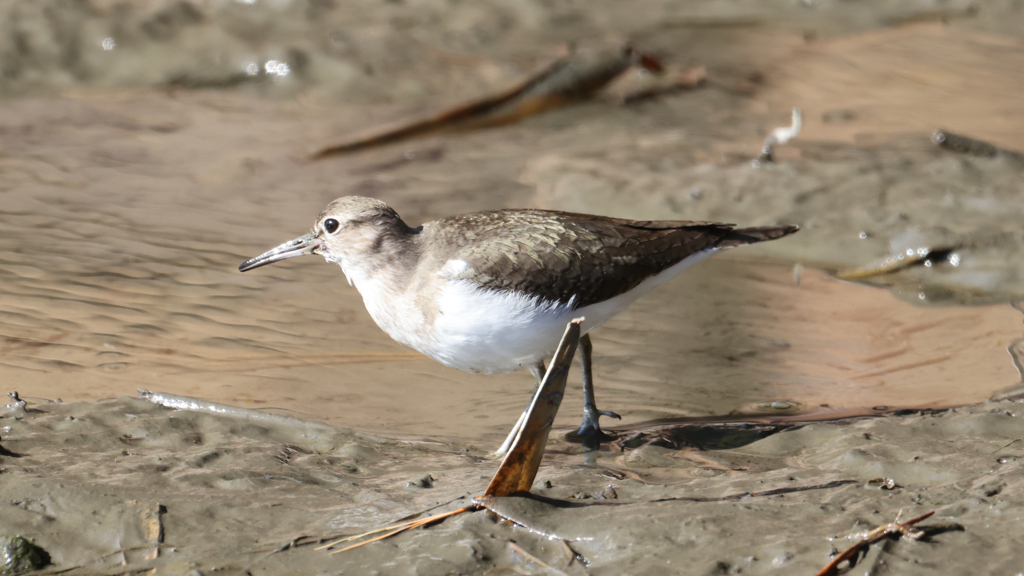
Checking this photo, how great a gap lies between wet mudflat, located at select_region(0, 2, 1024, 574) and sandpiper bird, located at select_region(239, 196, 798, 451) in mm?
509

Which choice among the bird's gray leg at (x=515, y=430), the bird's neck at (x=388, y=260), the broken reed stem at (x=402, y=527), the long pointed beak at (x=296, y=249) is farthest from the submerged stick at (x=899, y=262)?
the broken reed stem at (x=402, y=527)

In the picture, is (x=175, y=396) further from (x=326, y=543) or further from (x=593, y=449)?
(x=593, y=449)

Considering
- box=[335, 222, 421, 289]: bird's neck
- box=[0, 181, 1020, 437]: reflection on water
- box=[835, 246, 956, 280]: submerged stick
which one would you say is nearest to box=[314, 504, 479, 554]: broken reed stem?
box=[0, 181, 1020, 437]: reflection on water

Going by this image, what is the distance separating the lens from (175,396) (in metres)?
4.40

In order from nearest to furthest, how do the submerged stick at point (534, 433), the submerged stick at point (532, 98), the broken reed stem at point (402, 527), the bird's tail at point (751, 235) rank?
the broken reed stem at point (402, 527) < the submerged stick at point (534, 433) < the bird's tail at point (751, 235) < the submerged stick at point (532, 98)

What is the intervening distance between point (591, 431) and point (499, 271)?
889 millimetres

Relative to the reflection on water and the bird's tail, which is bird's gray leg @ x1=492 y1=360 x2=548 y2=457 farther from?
the bird's tail

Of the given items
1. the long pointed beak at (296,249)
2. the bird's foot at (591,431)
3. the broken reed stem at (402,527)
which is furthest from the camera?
the long pointed beak at (296,249)

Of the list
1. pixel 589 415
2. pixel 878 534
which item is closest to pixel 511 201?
pixel 589 415

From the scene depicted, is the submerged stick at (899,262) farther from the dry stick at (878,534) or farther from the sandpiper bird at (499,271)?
→ the dry stick at (878,534)

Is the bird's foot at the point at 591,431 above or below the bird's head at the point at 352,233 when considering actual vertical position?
below

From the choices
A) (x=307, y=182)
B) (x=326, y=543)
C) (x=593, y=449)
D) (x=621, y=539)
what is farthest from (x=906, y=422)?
(x=307, y=182)

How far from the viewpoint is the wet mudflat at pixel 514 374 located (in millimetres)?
3336

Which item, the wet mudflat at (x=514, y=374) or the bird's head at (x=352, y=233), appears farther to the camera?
the bird's head at (x=352, y=233)
